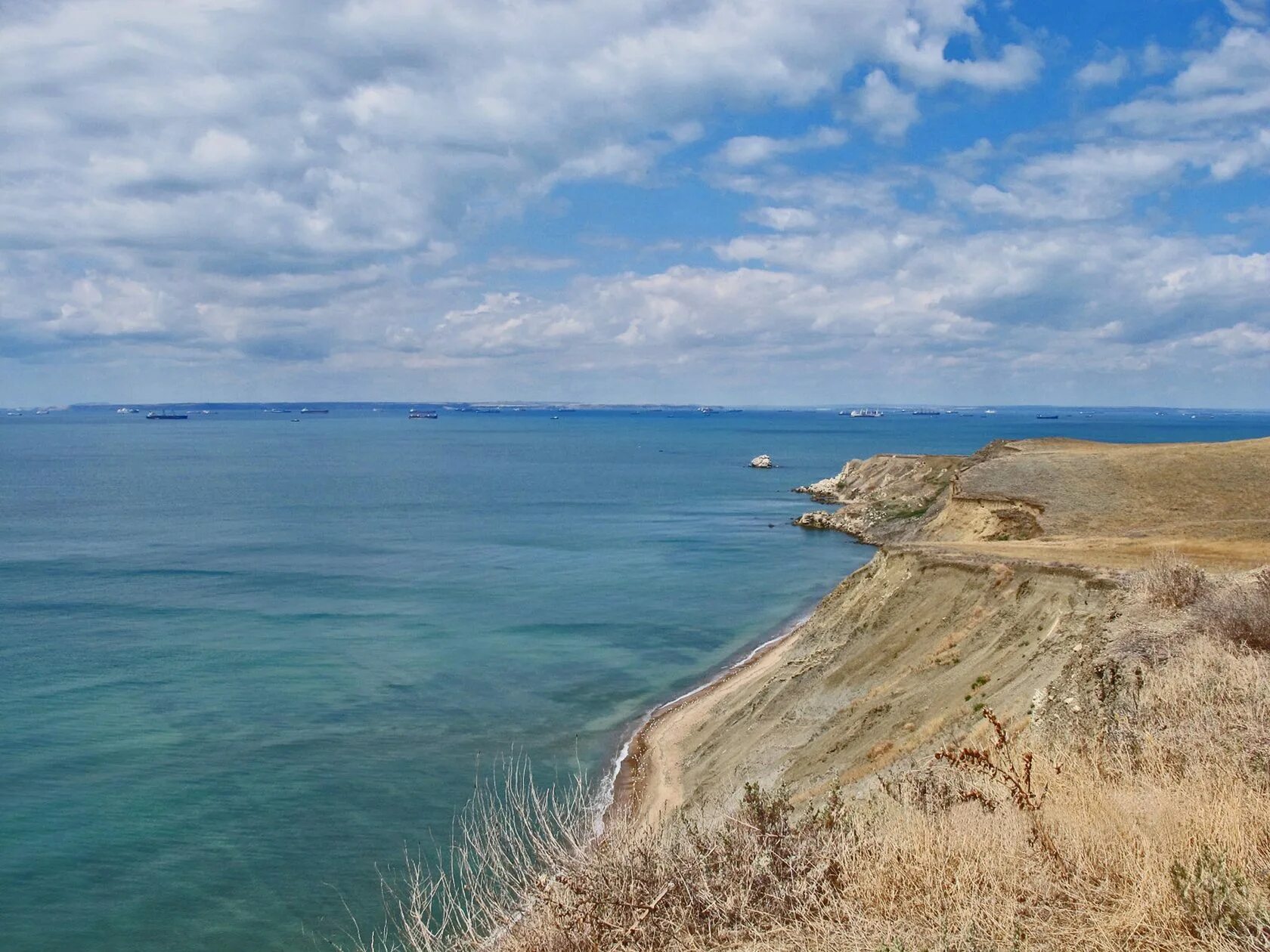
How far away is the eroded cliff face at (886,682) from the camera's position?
69.1 ft

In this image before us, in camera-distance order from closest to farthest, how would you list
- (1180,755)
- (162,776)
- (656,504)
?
(1180,755), (162,776), (656,504)

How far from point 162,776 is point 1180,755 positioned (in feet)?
80.4

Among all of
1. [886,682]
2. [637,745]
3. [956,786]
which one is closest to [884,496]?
[637,745]

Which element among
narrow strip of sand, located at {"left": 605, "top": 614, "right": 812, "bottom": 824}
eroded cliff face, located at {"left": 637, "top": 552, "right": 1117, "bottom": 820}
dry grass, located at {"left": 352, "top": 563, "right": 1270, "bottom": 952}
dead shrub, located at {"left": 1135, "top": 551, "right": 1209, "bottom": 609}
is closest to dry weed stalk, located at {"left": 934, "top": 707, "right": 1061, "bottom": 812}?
dry grass, located at {"left": 352, "top": 563, "right": 1270, "bottom": 952}

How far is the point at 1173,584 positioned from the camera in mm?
20594

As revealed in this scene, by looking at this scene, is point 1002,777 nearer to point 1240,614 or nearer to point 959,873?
point 959,873

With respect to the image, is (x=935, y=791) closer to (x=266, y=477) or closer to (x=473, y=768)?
(x=473, y=768)

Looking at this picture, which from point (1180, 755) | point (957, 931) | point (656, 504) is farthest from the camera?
point (656, 504)

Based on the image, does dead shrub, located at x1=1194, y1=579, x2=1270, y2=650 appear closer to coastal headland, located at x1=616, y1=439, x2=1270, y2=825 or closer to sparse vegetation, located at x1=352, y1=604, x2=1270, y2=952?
coastal headland, located at x1=616, y1=439, x2=1270, y2=825

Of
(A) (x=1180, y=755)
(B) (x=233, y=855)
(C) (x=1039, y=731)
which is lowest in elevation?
(B) (x=233, y=855)

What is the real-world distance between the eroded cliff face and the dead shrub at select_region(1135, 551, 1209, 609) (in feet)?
3.47

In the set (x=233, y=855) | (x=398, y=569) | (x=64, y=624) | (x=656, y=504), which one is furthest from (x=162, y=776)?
(x=656, y=504)

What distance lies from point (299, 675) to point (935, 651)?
2250 centimetres

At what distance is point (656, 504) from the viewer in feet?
308
